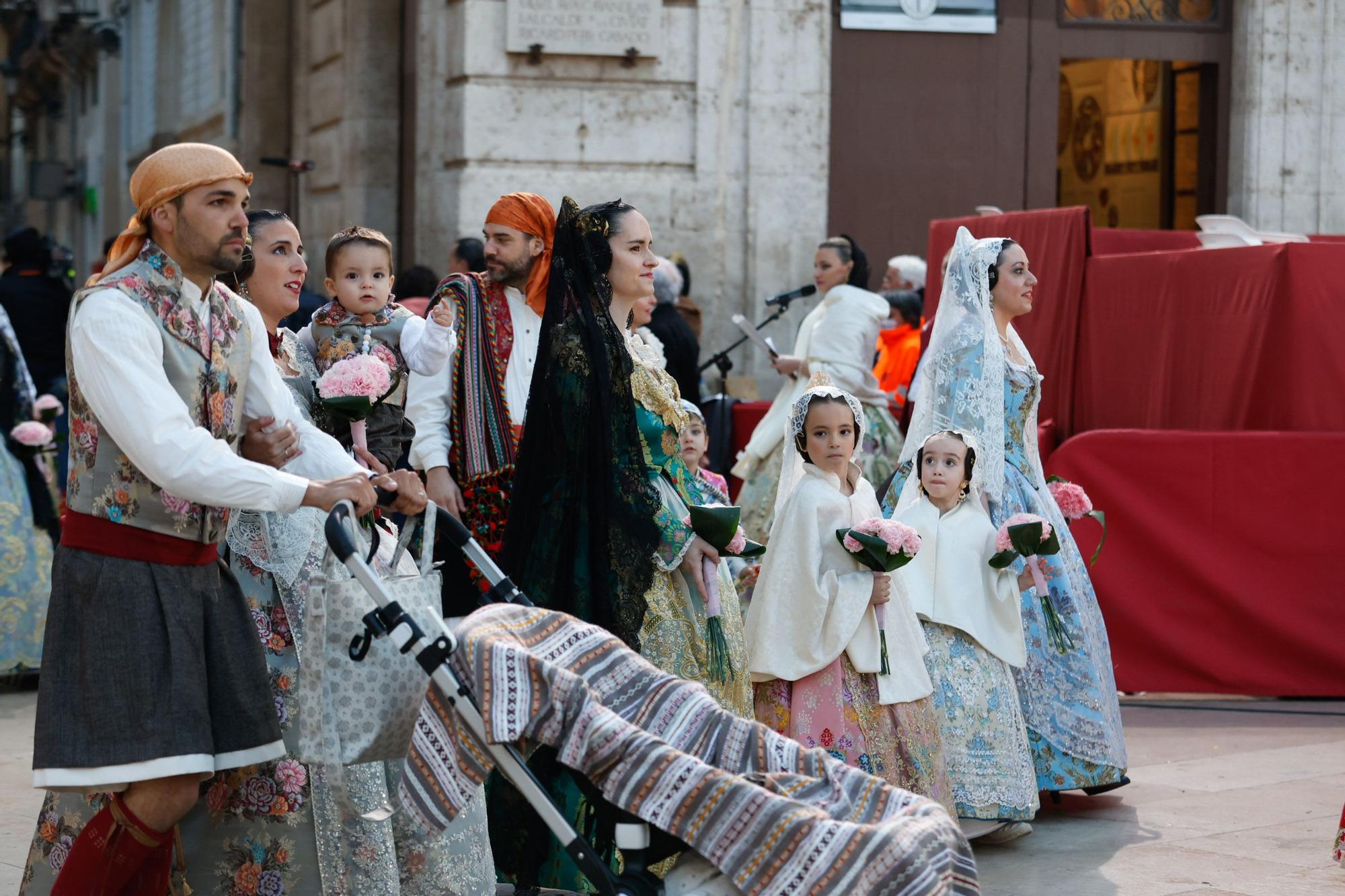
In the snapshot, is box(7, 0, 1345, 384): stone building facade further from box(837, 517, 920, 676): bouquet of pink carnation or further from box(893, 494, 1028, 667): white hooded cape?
box(837, 517, 920, 676): bouquet of pink carnation

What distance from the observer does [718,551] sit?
527 centimetres

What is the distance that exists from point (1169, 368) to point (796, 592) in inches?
162

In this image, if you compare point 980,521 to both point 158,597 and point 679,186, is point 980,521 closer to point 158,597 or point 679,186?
point 158,597

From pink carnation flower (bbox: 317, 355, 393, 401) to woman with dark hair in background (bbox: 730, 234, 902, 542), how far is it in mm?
4899

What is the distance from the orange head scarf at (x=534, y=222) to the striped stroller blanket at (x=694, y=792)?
2.00 m

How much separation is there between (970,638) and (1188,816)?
103cm

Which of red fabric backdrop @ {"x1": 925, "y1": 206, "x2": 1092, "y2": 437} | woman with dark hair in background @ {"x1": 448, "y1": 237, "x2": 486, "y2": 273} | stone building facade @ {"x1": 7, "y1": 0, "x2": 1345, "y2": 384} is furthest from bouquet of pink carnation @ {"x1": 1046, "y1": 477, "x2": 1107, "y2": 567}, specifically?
stone building facade @ {"x1": 7, "y1": 0, "x2": 1345, "y2": 384}

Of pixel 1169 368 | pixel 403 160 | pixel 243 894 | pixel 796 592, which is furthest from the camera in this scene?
pixel 403 160

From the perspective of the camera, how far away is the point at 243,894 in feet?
15.1

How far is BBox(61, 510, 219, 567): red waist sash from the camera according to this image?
4117 mm

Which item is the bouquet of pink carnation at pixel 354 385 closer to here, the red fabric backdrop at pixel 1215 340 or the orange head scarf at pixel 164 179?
the orange head scarf at pixel 164 179

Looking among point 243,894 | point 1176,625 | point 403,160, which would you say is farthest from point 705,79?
point 243,894

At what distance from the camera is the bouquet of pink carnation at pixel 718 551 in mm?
5195

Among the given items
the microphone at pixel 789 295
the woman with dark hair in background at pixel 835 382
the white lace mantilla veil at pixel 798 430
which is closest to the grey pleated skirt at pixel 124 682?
the white lace mantilla veil at pixel 798 430
